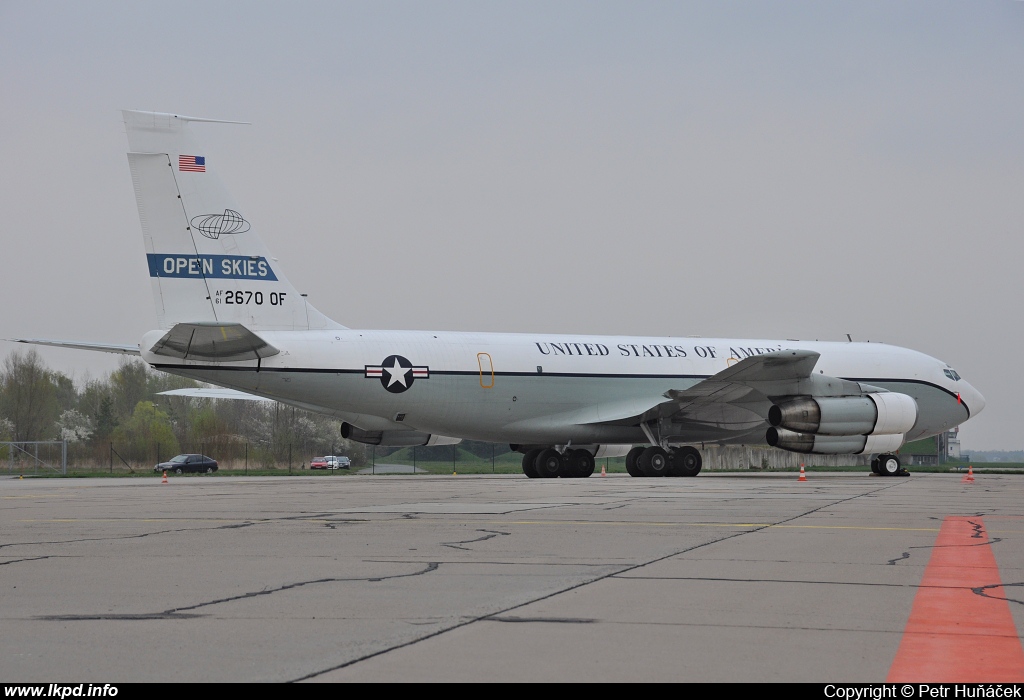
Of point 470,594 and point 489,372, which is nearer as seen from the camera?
point 470,594

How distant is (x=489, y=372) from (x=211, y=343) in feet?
23.1

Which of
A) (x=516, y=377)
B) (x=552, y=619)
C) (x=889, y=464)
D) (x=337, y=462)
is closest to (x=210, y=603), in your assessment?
(x=552, y=619)

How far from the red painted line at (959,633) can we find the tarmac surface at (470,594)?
0.27ft

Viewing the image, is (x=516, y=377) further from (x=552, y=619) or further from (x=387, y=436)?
(x=552, y=619)

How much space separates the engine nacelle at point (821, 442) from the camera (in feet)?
82.9

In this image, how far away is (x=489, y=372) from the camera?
81.5 ft

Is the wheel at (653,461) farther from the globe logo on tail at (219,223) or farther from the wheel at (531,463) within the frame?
the globe logo on tail at (219,223)

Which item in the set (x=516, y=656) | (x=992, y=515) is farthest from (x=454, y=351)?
(x=516, y=656)

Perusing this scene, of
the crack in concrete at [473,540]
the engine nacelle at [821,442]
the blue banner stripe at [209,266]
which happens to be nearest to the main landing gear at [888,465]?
the engine nacelle at [821,442]

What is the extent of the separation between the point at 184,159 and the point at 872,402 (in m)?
17.6

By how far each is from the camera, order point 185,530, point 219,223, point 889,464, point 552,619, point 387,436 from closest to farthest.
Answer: point 552,619, point 185,530, point 219,223, point 387,436, point 889,464
